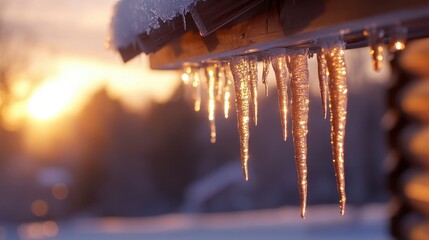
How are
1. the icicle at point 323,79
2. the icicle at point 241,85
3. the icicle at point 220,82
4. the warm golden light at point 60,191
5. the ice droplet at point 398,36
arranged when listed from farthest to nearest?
1. the warm golden light at point 60,191
2. the icicle at point 220,82
3. the icicle at point 241,85
4. the icicle at point 323,79
5. the ice droplet at point 398,36

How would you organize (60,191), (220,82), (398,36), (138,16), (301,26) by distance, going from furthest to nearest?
(60,191) → (220,82) → (138,16) → (301,26) → (398,36)

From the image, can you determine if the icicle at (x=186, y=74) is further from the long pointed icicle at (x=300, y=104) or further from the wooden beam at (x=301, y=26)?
the long pointed icicle at (x=300, y=104)

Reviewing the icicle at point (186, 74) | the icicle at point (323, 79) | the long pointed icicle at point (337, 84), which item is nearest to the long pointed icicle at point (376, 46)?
the long pointed icicle at point (337, 84)

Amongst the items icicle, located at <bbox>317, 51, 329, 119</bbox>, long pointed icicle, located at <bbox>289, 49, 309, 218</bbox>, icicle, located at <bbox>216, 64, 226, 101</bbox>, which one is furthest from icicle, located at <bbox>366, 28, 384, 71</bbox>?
icicle, located at <bbox>216, 64, 226, 101</bbox>

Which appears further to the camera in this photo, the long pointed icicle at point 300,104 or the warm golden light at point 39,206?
the warm golden light at point 39,206

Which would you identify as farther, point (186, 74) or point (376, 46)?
point (186, 74)

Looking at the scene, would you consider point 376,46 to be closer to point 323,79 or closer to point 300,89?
point 323,79

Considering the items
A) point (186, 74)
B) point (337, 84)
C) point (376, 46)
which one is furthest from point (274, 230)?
point (376, 46)
